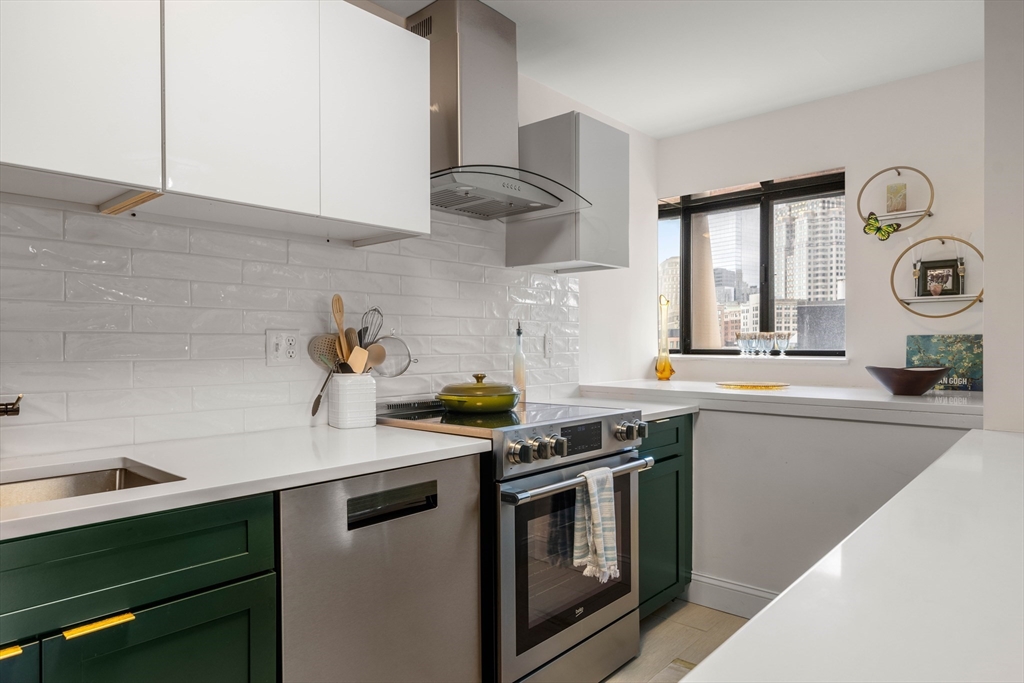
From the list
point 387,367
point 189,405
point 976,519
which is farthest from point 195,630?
point 976,519

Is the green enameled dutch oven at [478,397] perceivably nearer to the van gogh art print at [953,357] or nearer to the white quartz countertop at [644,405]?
the white quartz countertop at [644,405]

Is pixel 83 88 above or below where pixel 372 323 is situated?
above

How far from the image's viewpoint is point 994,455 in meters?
1.58

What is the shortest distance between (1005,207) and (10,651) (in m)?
2.64

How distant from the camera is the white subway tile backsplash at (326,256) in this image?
86.0 inches

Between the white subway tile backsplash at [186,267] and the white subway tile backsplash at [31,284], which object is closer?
the white subway tile backsplash at [31,284]

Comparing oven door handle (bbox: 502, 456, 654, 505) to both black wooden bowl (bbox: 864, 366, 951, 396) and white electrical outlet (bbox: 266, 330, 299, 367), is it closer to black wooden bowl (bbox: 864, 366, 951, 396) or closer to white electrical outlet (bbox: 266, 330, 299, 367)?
white electrical outlet (bbox: 266, 330, 299, 367)

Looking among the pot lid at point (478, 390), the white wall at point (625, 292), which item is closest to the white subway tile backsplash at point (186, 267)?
the pot lid at point (478, 390)

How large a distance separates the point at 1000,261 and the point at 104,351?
262 centimetres

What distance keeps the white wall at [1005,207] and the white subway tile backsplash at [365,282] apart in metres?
2.00

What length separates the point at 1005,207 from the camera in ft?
6.24

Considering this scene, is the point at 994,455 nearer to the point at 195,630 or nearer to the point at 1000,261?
the point at 1000,261

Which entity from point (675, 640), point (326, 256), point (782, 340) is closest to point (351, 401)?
point (326, 256)

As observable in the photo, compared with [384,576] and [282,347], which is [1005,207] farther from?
[282,347]
